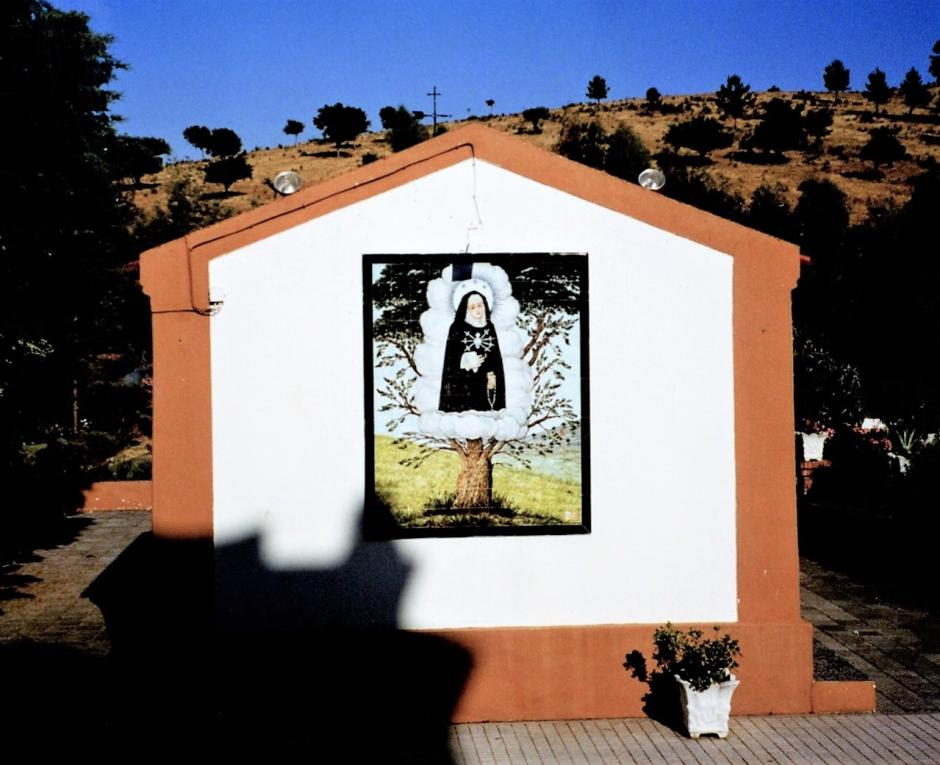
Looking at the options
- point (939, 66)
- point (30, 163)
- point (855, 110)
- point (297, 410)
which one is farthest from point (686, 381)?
point (939, 66)

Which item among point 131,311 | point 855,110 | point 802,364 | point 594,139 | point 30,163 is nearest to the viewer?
point 30,163

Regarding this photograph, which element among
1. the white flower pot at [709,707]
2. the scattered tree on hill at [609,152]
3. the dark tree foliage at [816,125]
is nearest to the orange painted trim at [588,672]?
the white flower pot at [709,707]

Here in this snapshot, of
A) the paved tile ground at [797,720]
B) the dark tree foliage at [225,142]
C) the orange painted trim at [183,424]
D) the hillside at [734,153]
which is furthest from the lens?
the dark tree foliage at [225,142]

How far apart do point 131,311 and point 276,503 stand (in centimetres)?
2183

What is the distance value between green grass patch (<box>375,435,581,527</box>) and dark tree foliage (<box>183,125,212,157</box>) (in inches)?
2781

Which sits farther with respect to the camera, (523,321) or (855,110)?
(855,110)

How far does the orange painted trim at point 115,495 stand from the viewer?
62.2 feet

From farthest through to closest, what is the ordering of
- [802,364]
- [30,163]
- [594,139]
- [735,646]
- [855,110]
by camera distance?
[855,110]
[594,139]
[802,364]
[30,163]
[735,646]

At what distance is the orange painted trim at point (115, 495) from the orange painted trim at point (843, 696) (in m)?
15.3

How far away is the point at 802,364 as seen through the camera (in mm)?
18984

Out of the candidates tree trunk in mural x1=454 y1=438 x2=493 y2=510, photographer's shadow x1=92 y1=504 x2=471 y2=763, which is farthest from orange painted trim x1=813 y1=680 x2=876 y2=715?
tree trunk in mural x1=454 y1=438 x2=493 y2=510

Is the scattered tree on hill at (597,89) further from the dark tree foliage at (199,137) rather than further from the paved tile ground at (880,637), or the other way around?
the paved tile ground at (880,637)

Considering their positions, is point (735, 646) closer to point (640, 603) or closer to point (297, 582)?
point (640, 603)

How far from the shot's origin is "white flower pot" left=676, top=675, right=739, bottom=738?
21.9ft
